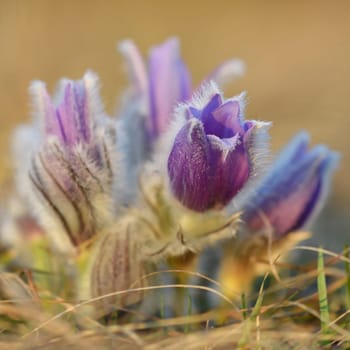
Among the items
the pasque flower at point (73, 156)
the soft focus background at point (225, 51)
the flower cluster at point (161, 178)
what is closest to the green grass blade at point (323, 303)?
the flower cluster at point (161, 178)

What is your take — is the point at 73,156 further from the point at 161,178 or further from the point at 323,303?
the point at 323,303

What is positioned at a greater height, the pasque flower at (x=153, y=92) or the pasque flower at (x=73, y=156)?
the pasque flower at (x=153, y=92)

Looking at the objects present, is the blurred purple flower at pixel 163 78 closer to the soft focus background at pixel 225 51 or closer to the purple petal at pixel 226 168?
the purple petal at pixel 226 168

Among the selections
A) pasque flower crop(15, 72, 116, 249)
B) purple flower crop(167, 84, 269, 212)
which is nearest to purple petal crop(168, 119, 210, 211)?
purple flower crop(167, 84, 269, 212)

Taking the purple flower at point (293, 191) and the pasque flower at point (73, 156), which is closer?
the pasque flower at point (73, 156)

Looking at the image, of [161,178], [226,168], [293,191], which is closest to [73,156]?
[161,178]

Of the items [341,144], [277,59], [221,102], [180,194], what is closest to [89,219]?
[180,194]
